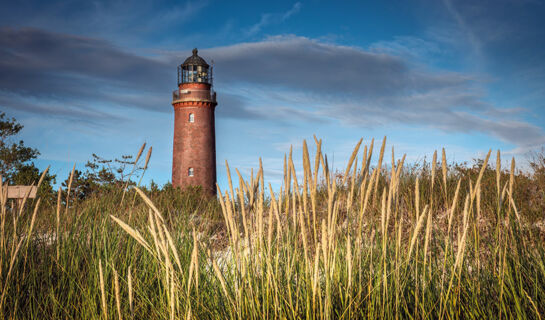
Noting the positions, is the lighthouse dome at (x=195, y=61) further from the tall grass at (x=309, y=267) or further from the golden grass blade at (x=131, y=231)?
the golden grass blade at (x=131, y=231)

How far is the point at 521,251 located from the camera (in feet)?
9.59

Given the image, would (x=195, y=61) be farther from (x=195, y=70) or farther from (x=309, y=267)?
(x=309, y=267)

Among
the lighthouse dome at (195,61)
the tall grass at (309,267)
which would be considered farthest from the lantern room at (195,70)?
the tall grass at (309,267)

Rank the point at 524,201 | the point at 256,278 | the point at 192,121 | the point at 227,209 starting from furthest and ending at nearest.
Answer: the point at 192,121
the point at 524,201
the point at 256,278
the point at 227,209

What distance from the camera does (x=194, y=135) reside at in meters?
26.7

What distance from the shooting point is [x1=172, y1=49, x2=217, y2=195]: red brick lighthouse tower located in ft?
86.9

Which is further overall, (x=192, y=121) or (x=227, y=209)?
(x=192, y=121)

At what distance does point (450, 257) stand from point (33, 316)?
2.96 m

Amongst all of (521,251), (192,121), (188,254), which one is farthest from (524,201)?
(192,121)

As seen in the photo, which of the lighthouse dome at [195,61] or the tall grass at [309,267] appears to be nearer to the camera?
the tall grass at [309,267]

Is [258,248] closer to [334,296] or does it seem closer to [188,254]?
[334,296]

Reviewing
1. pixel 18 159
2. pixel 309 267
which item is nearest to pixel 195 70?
pixel 18 159

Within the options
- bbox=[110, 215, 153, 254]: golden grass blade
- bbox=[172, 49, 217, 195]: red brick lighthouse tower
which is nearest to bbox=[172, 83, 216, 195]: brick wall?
bbox=[172, 49, 217, 195]: red brick lighthouse tower

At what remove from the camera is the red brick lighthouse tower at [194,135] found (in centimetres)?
2650
